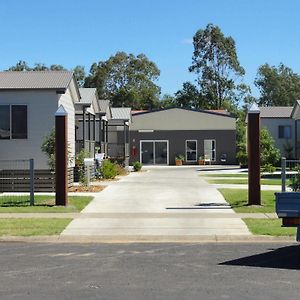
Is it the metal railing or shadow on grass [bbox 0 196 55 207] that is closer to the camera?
shadow on grass [bbox 0 196 55 207]

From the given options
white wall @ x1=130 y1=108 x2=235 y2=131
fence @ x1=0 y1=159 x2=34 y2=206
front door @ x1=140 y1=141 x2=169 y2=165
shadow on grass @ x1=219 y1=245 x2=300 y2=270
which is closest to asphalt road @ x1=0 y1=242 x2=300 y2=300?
shadow on grass @ x1=219 y1=245 x2=300 y2=270

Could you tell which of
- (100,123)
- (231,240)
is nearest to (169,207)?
(231,240)

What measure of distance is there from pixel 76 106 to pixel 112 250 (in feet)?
65.8

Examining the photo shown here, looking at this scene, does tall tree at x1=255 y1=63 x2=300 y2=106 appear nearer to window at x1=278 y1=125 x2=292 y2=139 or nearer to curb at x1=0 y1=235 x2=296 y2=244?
window at x1=278 y1=125 x2=292 y2=139

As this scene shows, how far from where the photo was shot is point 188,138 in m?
56.3

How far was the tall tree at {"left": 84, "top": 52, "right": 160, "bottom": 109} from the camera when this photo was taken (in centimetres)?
9031

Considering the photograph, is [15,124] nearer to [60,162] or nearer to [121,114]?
[60,162]

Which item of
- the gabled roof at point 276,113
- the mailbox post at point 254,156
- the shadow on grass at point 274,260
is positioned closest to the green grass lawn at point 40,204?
the mailbox post at point 254,156

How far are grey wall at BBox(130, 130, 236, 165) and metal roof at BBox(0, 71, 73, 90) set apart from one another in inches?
1165

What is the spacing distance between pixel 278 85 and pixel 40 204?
286 feet

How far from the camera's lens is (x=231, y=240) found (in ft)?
41.5

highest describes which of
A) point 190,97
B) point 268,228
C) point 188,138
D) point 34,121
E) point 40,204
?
point 190,97

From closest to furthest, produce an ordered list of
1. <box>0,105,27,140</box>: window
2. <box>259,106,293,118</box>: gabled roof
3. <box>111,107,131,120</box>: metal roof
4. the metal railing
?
<box>0,105,27,140</box>: window, the metal railing, <box>111,107,131,120</box>: metal roof, <box>259,106,293,118</box>: gabled roof

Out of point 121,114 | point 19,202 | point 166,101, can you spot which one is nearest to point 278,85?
point 166,101
